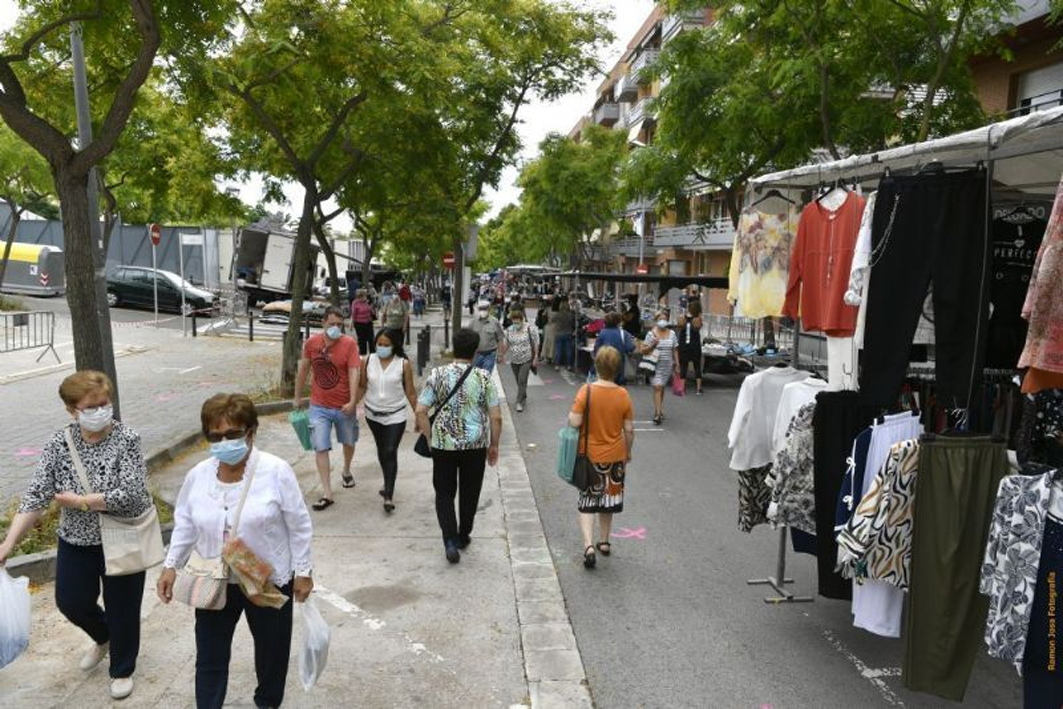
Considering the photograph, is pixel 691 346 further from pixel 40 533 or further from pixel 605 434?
pixel 40 533

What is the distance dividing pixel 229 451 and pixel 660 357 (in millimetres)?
9588

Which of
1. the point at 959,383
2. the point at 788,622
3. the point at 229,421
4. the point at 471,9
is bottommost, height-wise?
the point at 788,622

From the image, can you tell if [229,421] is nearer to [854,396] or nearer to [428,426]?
[428,426]

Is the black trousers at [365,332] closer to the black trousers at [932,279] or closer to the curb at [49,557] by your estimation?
the curb at [49,557]

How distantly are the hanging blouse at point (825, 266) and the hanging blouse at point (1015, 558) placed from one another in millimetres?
1533

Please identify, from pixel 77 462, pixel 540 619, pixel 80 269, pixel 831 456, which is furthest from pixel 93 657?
pixel 831 456

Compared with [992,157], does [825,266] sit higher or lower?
lower

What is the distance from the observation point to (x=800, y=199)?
20.2 ft

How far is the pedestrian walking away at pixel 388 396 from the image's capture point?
23.6 ft

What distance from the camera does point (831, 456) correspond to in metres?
4.48

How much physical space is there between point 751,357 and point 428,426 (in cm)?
1232

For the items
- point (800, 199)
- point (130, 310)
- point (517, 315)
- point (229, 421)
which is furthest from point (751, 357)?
point (130, 310)

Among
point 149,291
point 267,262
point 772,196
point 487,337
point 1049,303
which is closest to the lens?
point 1049,303

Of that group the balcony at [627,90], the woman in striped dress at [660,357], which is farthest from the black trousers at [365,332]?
the balcony at [627,90]
